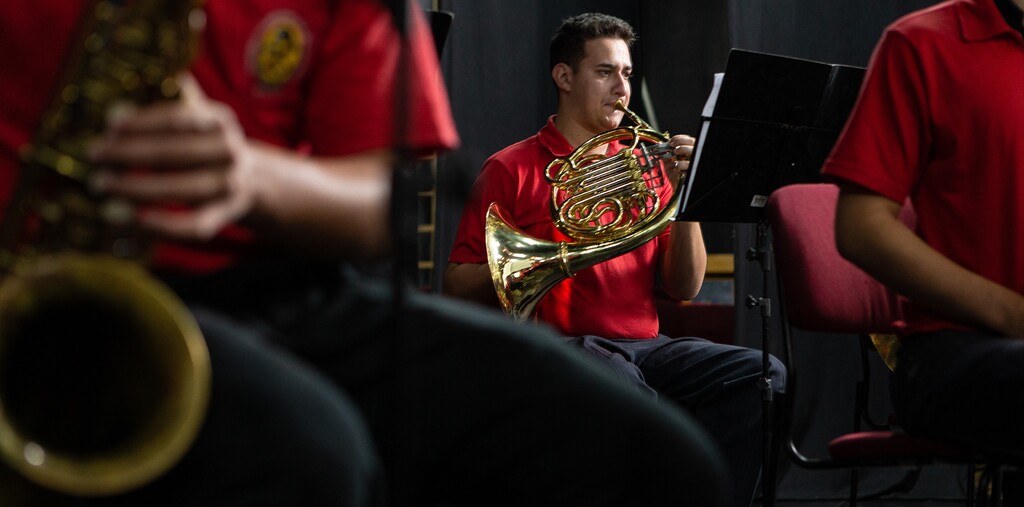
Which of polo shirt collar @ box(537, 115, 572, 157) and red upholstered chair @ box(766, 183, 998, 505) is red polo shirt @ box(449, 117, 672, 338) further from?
red upholstered chair @ box(766, 183, 998, 505)

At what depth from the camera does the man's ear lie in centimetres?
344

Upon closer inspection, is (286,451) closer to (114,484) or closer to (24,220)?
(114,484)

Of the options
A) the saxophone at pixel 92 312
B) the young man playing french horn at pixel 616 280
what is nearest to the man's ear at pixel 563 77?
the young man playing french horn at pixel 616 280

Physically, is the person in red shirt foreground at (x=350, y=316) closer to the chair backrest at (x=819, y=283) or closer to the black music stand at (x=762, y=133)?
the chair backrest at (x=819, y=283)

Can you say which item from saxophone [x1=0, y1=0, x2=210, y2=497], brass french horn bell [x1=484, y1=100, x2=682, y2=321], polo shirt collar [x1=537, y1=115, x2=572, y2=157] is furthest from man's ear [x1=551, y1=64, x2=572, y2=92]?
saxophone [x1=0, y1=0, x2=210, y2=497]

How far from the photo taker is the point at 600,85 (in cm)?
336

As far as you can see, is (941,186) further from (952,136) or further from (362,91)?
(362,91)

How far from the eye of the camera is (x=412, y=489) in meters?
1.00

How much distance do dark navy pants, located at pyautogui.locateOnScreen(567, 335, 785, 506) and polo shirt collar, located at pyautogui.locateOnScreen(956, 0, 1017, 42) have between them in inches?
48.2

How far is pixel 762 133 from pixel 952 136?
2.93ft

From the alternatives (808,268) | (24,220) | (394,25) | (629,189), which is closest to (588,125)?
(629,189)

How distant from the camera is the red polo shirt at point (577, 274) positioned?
9.87ft

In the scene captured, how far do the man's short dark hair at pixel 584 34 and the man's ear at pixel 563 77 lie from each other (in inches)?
0.7

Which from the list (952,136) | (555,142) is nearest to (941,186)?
(952,136)
